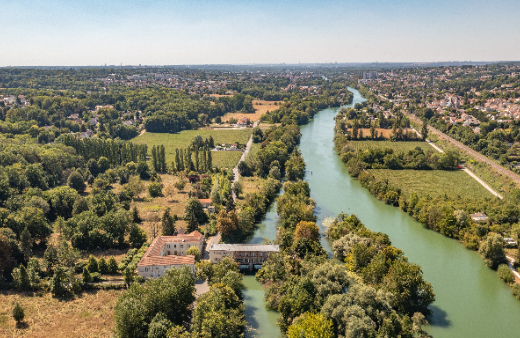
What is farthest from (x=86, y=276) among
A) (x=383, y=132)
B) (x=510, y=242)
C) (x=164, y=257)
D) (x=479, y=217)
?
(x=383, y=132)

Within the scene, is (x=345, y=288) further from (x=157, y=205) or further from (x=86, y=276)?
(x=157, y=205)

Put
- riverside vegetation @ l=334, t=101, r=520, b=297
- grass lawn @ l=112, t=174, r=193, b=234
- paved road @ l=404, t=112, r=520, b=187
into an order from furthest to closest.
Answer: paved road @ l=404, t=112, r=520, b=187
grass lawn @ l=112, t=174, r=193, b=234
riverside vegetation @ l=334, t=101, r=520, b=297

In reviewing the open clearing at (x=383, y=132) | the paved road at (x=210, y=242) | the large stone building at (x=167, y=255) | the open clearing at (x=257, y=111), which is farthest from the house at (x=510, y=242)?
the open clearing at (x=257, y=111)

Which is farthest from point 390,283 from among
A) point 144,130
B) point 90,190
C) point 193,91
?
point 193,91

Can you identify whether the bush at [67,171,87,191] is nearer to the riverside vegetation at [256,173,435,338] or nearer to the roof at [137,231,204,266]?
the roof at [137,231,204,266]

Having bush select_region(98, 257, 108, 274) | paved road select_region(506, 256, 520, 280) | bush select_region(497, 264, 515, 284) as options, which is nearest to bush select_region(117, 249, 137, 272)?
bush select_region(98, 257, 108, 274)

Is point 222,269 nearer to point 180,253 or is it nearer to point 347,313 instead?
point 180,253
